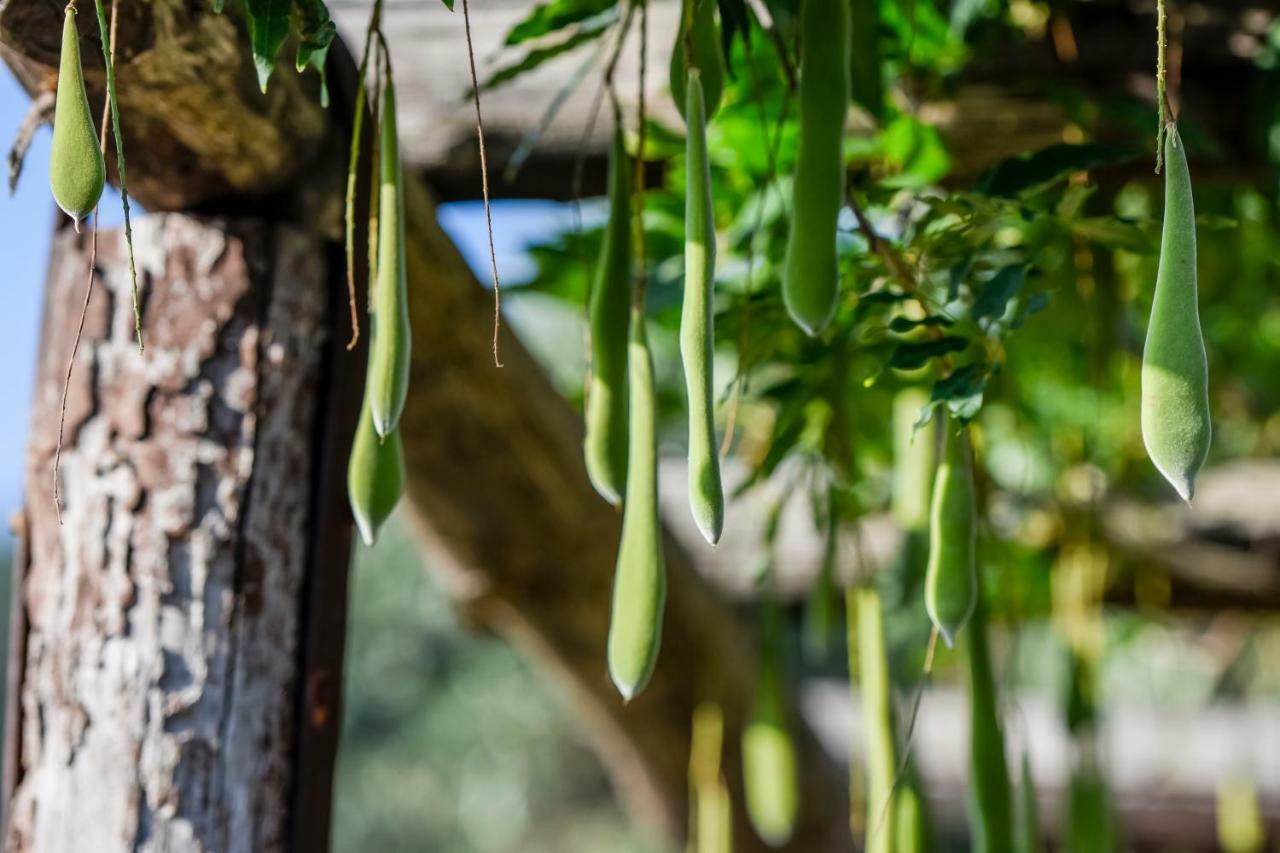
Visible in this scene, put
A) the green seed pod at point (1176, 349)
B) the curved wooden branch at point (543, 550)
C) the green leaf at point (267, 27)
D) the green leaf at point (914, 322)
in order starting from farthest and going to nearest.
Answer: the curved wooden branch at point (543, 550), the green leaf at point (914, 322), the green leaf at point (267, 27), the green seed pod at point (1176, 349)

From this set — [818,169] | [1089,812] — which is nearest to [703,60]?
[818,169]

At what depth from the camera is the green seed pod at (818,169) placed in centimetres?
46

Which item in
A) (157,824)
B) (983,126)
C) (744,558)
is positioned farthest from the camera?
(744,558)

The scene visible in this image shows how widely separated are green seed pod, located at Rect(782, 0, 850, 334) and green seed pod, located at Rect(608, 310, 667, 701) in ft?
0.20

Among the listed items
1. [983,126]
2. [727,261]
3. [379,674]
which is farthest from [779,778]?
[379,674]

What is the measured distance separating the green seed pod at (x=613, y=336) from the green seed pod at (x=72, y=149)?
0.66 feet

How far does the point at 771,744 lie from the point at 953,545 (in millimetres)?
440

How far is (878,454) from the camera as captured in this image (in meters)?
1.27

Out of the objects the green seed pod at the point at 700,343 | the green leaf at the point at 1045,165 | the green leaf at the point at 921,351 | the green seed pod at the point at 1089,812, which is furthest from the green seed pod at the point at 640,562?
the green seed pod at the point at 1089,812

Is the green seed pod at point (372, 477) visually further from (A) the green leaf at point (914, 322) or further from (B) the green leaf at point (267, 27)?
(A) the green leaf at point (914, 322)

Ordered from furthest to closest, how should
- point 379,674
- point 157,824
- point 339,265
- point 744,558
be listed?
1. point 379,674
2. point 744,558
3. point 339,265
4. point 157,824

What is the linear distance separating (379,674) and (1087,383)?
5.16 m

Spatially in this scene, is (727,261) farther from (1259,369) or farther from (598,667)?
(1259,369)

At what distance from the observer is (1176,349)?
14.5 inches
